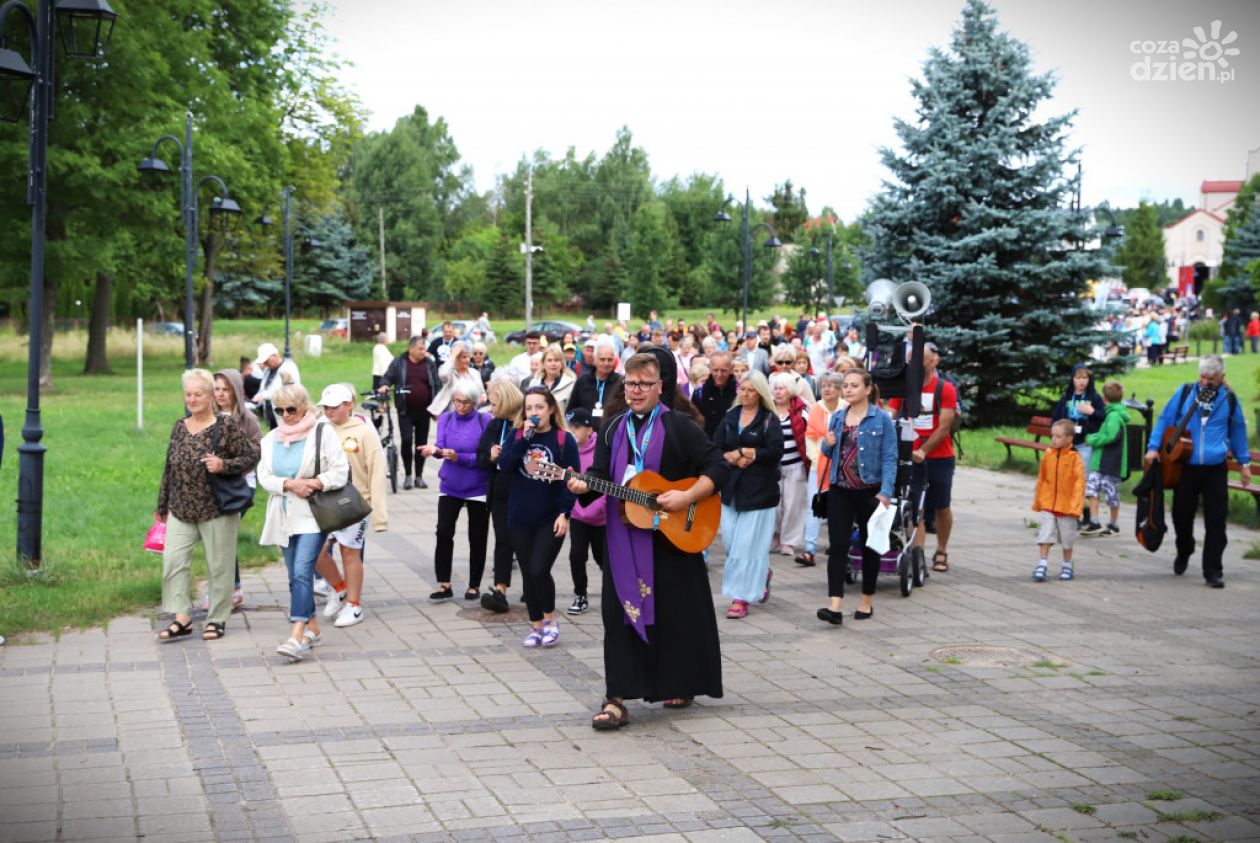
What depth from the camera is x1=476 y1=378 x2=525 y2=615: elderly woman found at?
1014 centimetres

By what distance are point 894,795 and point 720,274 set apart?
240ft

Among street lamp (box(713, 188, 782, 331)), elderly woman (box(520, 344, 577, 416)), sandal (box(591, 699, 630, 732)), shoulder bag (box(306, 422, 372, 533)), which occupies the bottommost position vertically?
sandal (box(591, 699, 630, 732))

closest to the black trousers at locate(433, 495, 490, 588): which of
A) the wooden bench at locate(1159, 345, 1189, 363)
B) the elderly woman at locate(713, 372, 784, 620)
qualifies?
the elderly woman at locate(713, 372, 784, 620)

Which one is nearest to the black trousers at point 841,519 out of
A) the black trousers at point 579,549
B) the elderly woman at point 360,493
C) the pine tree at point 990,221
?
the black trousers at point 579,549

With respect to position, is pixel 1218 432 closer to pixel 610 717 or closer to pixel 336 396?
pixel 610 717

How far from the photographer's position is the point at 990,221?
25.3 m

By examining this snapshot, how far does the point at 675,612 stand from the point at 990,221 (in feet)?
63.7

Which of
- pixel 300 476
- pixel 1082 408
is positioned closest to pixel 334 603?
pixel 300 476

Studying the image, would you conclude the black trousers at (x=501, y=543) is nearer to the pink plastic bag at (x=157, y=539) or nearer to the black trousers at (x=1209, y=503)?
the pink plastic bag at (x=157, y=539)

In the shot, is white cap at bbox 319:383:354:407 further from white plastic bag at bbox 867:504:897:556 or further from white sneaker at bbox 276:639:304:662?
white plastic bag at bbox 867:504:897:556

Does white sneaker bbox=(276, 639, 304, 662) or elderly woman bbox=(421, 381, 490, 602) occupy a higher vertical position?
Answer: elderly woman bbox=(421, 381, 490, 602)

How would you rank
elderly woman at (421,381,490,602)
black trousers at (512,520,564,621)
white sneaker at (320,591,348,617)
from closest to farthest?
black trousers at (512,520,564,621)
white sneaker at (320,591,348,617)
elderly woman at (421,381,490,602)

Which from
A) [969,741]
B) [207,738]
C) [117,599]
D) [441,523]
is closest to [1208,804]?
[969,741]

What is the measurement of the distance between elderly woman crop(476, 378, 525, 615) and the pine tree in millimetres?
16283
